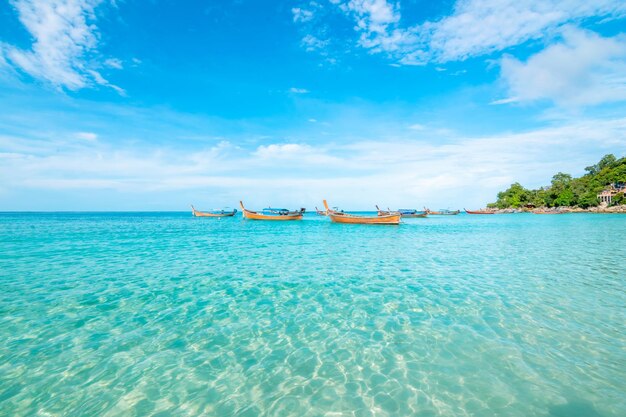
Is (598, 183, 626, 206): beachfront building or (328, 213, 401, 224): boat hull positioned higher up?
(598, 183, 626, 206): beachfront building

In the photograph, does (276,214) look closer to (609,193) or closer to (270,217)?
(270,217)

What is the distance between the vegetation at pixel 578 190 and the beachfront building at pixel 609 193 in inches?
51.8

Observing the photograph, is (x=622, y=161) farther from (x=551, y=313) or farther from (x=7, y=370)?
(x=7, y=370)

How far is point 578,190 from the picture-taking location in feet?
297

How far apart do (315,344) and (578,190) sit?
11907 centimetres

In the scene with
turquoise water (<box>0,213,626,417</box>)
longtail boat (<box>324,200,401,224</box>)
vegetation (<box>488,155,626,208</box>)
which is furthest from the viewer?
vegetation (<box>488,155,626,208</box>)

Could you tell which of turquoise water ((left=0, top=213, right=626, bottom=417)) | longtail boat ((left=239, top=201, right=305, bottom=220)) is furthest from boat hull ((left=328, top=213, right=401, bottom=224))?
turquoise water ((left=0, top=213, right=626, bottom=417))

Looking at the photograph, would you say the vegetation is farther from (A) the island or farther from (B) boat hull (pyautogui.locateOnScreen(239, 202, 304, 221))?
(B) boat hull (pyautogui.locateOnScreen(239, 202, 304, 221))

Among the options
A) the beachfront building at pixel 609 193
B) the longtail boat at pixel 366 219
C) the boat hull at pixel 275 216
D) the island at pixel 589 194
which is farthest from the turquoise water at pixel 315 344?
the beachfront building at pixel 609 193

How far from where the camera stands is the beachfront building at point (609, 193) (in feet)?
269

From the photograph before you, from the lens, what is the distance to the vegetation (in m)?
85.8

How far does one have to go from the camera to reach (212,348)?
222 inches

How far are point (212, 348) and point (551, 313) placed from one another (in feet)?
26.4

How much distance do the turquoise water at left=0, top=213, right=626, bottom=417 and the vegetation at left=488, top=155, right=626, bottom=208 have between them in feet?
340
